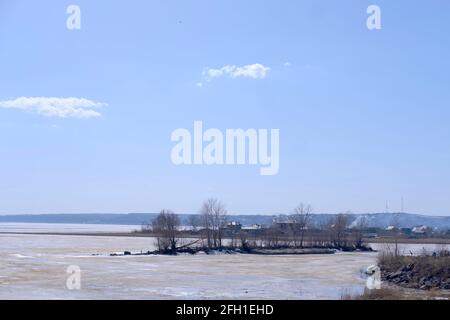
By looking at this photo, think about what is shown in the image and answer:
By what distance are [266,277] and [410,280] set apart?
6.81 metres

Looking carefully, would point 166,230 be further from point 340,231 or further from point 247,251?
point 340,231

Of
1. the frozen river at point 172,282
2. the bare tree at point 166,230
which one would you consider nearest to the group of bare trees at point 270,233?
the bare tree at point 166,230

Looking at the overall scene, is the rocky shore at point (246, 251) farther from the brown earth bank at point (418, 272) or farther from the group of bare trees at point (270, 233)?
the brown earth bank at point (418, 272)

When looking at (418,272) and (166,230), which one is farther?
(166,230)

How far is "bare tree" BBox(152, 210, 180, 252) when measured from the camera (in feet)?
172

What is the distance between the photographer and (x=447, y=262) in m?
30.7

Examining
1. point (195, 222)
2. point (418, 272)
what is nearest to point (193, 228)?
point (195, 222)

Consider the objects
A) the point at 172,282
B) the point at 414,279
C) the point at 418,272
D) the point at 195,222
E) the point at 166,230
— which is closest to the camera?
the point at 172,282

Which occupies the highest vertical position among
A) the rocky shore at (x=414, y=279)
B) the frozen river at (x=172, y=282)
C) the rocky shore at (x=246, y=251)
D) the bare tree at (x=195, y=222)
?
the bare tree at (x=195, y=222)

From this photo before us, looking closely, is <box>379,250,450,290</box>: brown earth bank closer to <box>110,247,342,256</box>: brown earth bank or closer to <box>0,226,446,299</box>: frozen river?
<box>0,226,446,299</box>: frozen river

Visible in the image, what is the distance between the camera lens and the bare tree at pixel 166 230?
52.5 metres

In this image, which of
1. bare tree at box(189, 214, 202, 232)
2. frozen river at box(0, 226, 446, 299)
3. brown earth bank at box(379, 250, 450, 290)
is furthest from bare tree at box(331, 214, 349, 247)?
brown earth bank at box(379, 250, 450, 290)

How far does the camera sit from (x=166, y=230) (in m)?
53.5
